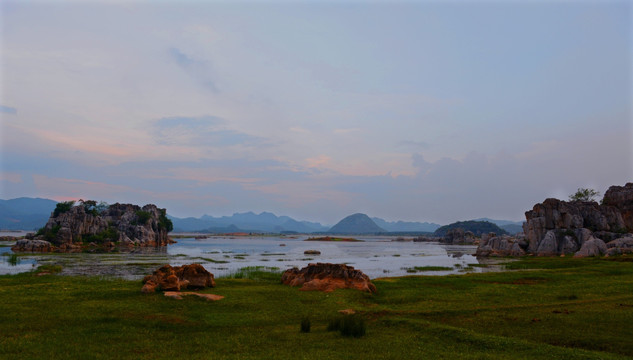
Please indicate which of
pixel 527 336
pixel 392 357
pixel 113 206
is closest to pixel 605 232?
pixel 527 336

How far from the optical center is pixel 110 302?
28.0 m

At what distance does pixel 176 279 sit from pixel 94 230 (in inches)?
5359

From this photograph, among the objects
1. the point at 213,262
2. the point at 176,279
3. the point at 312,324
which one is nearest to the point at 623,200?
the point at 213,262

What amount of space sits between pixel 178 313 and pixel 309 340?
10.9 m

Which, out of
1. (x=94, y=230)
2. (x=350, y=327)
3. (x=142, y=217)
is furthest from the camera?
(x=142, y=217)

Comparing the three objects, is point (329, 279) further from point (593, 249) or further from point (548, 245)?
point (548, 245)

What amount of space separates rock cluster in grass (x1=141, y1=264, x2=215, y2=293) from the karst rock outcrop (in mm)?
101627

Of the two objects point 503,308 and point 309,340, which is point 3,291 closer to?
point 309,340

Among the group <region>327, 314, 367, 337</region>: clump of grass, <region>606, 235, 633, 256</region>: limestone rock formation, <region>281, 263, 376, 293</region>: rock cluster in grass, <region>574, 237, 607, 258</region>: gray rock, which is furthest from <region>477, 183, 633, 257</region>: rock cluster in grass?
<region>327, 314, 367, 337</region>: clump of grass

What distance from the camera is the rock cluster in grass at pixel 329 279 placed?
36.7 m

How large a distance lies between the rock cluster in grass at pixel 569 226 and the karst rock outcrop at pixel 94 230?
441ft

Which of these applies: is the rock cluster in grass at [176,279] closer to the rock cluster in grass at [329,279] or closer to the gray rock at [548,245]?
the rock cluster in grass at [329,279]

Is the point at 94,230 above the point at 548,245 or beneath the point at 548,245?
above

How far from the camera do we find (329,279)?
126 feet
